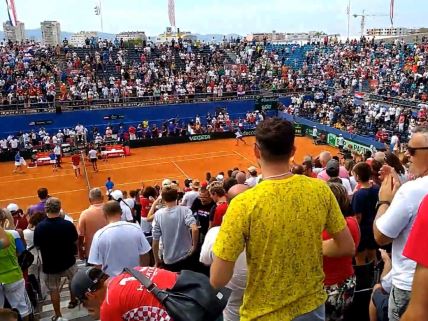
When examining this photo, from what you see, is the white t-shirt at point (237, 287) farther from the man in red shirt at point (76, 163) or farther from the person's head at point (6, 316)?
the man in red shirt at point (76, 163)

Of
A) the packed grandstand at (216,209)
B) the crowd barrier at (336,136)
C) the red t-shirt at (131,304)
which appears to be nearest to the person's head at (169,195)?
the packed grandstand at (216,209)

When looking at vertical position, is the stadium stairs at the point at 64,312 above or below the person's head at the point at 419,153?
below

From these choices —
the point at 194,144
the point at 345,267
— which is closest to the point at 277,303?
the point at 345,267

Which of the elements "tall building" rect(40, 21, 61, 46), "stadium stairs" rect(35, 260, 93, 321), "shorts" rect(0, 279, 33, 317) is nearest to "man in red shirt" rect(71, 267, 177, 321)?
"shorts" rect(0, 279, 33, 317)

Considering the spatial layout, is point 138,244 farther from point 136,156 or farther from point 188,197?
point 136,156

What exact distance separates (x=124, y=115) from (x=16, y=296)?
27.3 meters

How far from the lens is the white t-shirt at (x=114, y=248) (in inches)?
177

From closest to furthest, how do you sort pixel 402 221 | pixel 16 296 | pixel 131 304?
pixel 131 304, pixel 402 221, pixel 16 296

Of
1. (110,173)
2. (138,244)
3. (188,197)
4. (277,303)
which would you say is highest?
(277,303)

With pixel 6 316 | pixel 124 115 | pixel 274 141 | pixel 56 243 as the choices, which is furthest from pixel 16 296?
pixel 124 115

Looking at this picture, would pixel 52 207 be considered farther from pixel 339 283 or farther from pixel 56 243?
pixel 339 283

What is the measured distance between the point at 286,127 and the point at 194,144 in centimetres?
2806

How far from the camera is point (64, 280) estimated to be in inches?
255

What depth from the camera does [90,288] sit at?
241 cm
